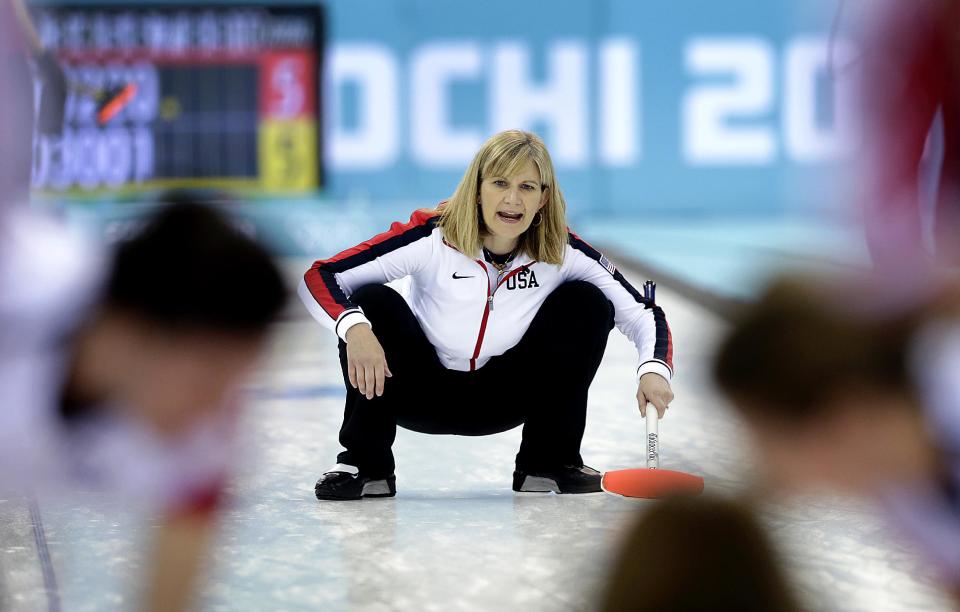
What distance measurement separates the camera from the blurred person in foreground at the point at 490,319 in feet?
7.18

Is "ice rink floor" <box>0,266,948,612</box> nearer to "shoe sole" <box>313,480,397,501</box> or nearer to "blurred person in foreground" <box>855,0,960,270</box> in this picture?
"shoe sole" <box>313,480,397,501</box>

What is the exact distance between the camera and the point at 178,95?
8.05 meters

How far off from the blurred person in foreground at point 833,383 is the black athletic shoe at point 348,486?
160 cm

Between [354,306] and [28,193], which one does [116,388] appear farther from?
[354,306]

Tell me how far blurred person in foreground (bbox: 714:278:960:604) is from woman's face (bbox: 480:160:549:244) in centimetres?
147

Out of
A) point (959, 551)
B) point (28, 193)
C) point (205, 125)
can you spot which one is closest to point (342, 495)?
point (28, 193)

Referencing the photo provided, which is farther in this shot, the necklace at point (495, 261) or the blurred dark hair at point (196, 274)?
the necklace at point (495, 261)

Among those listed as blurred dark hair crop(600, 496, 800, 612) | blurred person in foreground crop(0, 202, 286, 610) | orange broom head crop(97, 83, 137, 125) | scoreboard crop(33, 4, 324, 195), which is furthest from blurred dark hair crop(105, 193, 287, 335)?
orange broom head crop(97, 83, 137, 125)

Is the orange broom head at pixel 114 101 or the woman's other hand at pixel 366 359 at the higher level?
the orange broom head at pixel 114 101

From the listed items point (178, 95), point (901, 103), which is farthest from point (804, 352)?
point (178, 95)

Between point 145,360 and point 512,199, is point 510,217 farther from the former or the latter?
point 145,360

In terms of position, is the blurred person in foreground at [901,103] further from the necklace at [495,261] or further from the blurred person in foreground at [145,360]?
the necklace at [495,261]

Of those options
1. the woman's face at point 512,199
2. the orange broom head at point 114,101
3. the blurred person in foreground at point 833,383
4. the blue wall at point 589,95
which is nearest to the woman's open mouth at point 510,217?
the woman's face at point 512,199

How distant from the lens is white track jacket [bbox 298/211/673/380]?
2215 mm
